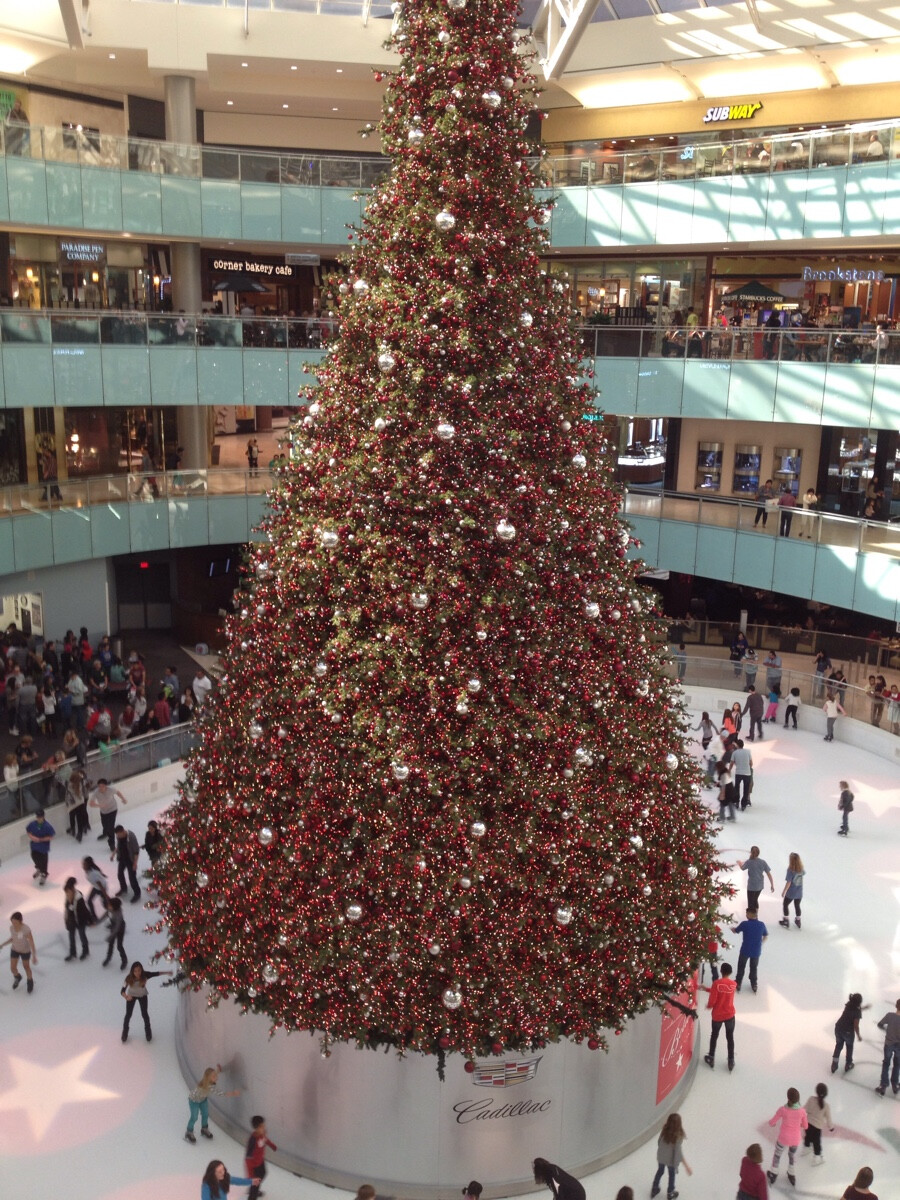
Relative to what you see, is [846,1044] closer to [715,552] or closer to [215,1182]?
[215,1182]

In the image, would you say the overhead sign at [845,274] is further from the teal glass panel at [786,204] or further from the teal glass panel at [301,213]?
the teal glass panel at [301,213]

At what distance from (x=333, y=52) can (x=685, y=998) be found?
85.4ft

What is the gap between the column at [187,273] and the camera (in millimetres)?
29094

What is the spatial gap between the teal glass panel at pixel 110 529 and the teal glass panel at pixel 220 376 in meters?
3.40

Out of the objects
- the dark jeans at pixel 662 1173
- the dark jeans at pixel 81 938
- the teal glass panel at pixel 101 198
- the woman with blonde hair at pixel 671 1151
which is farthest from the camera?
the teal glass panel at pixel 101 198

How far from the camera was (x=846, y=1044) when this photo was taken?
11461mm

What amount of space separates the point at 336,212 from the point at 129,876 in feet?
62.5

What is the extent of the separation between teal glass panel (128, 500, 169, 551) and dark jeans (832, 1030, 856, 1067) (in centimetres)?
1998

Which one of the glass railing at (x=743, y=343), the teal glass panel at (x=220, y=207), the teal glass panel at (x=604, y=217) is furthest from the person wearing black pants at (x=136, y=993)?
the teal glass panel at (x=604, y=217)

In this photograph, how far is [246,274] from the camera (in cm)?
3631

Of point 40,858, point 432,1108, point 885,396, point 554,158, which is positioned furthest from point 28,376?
point 432,1108

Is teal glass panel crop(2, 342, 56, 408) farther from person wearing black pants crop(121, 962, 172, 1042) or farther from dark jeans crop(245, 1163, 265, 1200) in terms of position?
dark jeans crop(245, 1163, 265, 1200)

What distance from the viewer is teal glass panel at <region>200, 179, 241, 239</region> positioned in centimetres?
2720

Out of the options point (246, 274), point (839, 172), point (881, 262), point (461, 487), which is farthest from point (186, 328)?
point (461, 487)
